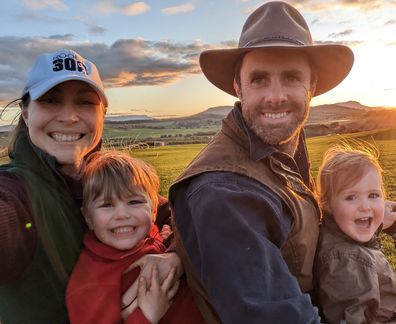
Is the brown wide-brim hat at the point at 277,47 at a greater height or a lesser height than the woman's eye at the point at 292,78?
greater

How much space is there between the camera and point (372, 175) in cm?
339

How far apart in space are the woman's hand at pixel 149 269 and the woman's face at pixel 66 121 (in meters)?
0.81

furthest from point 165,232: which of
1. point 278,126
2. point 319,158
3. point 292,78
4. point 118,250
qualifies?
point 319,158

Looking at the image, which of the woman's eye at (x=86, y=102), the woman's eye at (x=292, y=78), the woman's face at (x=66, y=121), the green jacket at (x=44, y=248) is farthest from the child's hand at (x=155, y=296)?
the woman's eye at (x=292, y=78)

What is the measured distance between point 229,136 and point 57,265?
126 cm

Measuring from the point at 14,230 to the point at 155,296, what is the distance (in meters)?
0.86

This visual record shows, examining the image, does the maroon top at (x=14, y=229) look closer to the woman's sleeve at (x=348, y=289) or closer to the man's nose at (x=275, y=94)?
the man's nose at (x=275, y=94)

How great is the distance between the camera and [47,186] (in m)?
2.88

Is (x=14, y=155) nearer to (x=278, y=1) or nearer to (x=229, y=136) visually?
(x=229, y=136)

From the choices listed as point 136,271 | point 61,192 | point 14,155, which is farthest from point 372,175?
point 14,155

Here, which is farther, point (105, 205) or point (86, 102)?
point (86, 102)

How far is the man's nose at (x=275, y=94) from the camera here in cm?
324

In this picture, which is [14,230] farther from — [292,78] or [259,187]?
[292,78]

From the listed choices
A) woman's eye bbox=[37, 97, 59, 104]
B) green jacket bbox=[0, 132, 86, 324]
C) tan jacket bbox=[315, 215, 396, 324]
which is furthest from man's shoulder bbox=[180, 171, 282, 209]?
woman's eye bbox=[37, 97, 59, 104]
